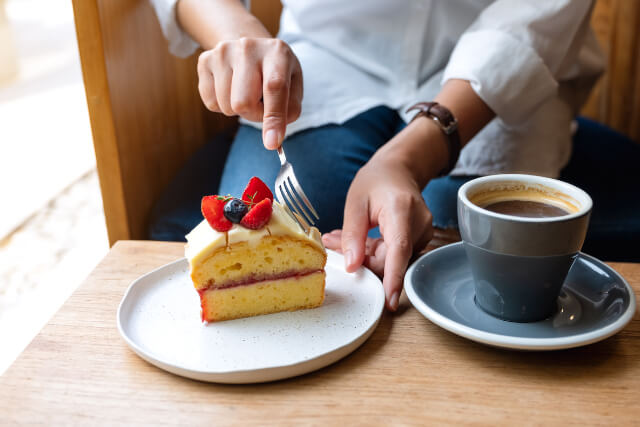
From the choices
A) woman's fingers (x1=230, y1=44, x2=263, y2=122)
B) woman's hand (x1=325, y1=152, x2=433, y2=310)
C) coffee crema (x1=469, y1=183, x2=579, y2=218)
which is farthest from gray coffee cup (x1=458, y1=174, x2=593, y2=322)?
woman's fingers (x1=230, y1=44, x2=263, y2=122)

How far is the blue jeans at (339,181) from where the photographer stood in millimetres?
1149

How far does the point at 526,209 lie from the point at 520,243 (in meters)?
0.07

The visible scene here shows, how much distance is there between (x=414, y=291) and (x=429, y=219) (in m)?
0.18

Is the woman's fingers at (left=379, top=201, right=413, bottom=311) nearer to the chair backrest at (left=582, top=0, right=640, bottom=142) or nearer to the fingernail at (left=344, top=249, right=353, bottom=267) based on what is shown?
the fingernail at (left=344, top=249, right=353, bottom=267)

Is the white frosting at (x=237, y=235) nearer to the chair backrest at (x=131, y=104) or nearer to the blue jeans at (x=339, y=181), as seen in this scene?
the blue jeans at (x=339, y=181)

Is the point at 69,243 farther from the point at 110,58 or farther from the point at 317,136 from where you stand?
the point at 317,136

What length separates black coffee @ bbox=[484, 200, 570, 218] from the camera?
0.69 metres

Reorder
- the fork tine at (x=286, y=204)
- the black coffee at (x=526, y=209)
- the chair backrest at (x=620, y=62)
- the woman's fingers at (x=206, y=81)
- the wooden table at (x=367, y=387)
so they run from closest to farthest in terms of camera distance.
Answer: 1. the wooden table at (x=367, y=387)
2. the black coffee at (x=526, y=209)
3. the fork tine at (x=286, y=204)
4. the woman's fingers at (x=206, y=81)
5. the chair backrest at (x=620, y=62)

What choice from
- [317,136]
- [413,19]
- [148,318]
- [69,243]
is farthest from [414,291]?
[69,243]

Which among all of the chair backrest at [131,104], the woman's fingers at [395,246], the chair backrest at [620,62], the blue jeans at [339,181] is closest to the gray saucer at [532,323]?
the woman's fingers at [395,246]

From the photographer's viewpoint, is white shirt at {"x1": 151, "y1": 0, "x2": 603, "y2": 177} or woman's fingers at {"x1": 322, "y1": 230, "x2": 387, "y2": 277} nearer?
woman's fingers at {"x1": 322, "y1": 230, "x2": 387, "y2": 277}

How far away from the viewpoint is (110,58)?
3.85 feet

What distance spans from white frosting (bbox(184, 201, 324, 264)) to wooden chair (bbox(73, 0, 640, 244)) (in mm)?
534

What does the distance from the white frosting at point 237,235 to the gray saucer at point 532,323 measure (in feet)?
0.49
